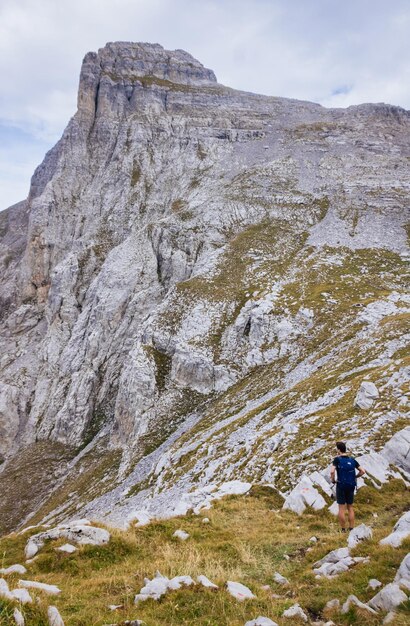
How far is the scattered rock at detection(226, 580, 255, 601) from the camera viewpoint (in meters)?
8.40

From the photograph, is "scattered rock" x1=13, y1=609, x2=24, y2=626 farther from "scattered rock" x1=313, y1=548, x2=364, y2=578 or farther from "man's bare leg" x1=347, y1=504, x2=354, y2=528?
"man's bare leg" x1=347, y1=504, x2=354, y2=528

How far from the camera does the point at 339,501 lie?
45.6 feet

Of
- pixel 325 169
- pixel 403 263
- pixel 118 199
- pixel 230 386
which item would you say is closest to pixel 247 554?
pixel 230 386

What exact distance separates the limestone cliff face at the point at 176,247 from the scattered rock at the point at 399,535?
29.4m

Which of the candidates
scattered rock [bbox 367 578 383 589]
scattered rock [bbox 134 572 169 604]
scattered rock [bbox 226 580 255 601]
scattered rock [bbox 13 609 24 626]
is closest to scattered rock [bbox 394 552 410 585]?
scattered rock [bbox 367 578 383 589]

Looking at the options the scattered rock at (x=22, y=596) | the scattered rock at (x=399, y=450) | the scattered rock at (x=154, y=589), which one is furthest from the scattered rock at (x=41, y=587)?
the scattered rock at (x=399, y=450)

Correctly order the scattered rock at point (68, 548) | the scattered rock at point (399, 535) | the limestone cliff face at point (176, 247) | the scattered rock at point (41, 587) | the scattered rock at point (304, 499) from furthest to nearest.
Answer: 1. the limestone cliff face at point (176, 247)
2. the scattered rock at point (304, 499)
3. the scattered rock at point (68, 548)
4. the scattered rock at point (399, 535)
5. the scattered rock at point (41, 587)

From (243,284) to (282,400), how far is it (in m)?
32.1

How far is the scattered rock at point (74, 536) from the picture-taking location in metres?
12.0

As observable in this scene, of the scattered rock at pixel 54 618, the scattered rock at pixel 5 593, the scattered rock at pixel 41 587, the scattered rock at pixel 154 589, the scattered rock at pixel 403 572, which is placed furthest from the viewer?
the scattered rock at pixel 41 587

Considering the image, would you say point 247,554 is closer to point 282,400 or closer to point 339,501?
point 339,501

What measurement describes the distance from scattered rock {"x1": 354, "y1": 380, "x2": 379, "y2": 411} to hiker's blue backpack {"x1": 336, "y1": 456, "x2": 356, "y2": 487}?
11.2 metres

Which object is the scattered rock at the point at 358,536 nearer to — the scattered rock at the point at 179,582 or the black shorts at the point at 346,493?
the black shorts at the point at 346,493

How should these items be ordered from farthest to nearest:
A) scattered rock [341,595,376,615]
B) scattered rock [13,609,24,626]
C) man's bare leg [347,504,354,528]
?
man's bare leg [347,504,354,528], scattered rock [341,595,376,615], scattered rock [13,609,24,626]
